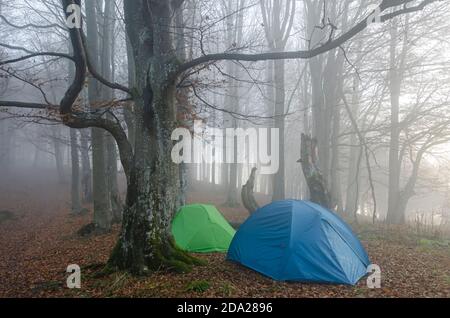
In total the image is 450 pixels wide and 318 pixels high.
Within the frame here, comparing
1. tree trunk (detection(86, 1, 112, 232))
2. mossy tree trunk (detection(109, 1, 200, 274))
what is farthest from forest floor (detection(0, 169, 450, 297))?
tree trunk (detection(86, 1, 112, 232))

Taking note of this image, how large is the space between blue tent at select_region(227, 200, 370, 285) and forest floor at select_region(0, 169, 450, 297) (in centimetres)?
22

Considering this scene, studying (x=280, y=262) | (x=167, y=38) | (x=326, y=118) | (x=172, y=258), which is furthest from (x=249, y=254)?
(x=326, y=118)

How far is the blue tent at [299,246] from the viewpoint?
7.05m

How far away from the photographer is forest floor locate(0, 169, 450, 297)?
21.1 ft

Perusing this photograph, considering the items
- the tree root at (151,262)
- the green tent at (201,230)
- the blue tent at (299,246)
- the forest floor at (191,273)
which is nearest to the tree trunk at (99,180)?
the forest floor at (191,273)

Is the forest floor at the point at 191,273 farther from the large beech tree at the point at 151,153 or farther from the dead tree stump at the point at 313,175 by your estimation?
the dead tree stump at the point at 313,175

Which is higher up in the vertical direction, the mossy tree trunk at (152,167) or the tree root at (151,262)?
the mossy tree trunk at (152,167)

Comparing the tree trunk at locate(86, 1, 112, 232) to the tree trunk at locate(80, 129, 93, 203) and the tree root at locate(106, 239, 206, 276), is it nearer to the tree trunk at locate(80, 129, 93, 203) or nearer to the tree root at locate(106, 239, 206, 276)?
the tree root at locate(106, 239, 206, 276)

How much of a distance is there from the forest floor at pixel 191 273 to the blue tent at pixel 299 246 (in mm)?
221

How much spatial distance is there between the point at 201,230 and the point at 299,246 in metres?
3.27

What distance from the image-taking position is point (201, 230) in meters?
9.77

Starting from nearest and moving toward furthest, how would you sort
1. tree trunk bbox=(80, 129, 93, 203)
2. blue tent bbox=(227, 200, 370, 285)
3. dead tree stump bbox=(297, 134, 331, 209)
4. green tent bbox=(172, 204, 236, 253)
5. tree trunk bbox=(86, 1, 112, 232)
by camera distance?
1. blue tent bbox=(227, 200, 370, 285)
2. green tent bbox=(172, 204, 236, 253)
3. tree trunk bbox=(86, 1, 112, 232)
4. dead tree stump bbox=(297, 134, 331, 209)
5. tree trunk bbox=(80, 129, 93, 203)
